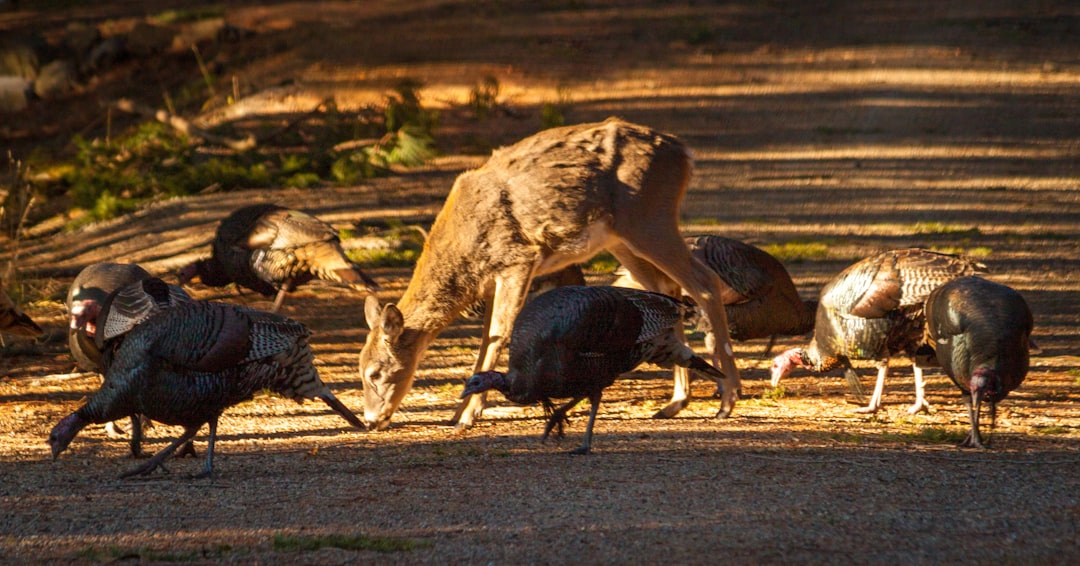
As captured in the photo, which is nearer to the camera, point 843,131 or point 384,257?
point 384,257

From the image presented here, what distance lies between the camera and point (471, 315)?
12.3 meters

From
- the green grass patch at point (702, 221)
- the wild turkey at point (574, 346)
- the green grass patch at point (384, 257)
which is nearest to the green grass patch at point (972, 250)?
the green grass patch at point (702, 221)

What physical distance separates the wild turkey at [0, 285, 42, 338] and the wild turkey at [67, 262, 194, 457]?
2.46ft

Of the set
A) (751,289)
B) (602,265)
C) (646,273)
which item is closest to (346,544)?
(646,273)

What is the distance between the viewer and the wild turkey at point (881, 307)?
9234mm

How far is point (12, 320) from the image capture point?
9.84 metres

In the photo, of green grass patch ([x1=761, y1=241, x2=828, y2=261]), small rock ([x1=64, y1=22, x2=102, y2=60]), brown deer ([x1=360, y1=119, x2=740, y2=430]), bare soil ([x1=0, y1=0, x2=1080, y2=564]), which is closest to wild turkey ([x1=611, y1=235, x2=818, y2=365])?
bare soil ([x1=0, y1=0, x2=1080, y2=564])

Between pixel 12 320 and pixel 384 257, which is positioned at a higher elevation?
pixel 12 320

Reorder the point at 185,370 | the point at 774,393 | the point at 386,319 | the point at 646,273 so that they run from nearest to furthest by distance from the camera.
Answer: the point at 185,370 → the point at 386,319 → the point at 774,393 → the point at 646,273

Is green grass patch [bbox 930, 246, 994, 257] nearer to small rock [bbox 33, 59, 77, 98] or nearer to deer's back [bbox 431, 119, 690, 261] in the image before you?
deer's back [bbox 431, 119, 690, 261]

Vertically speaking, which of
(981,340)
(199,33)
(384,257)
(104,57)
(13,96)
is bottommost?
(384,257)

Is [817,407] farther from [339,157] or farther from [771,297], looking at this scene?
[339,157]

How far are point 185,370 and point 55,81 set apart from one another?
79.3ft

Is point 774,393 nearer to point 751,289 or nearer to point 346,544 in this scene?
point 751,289
